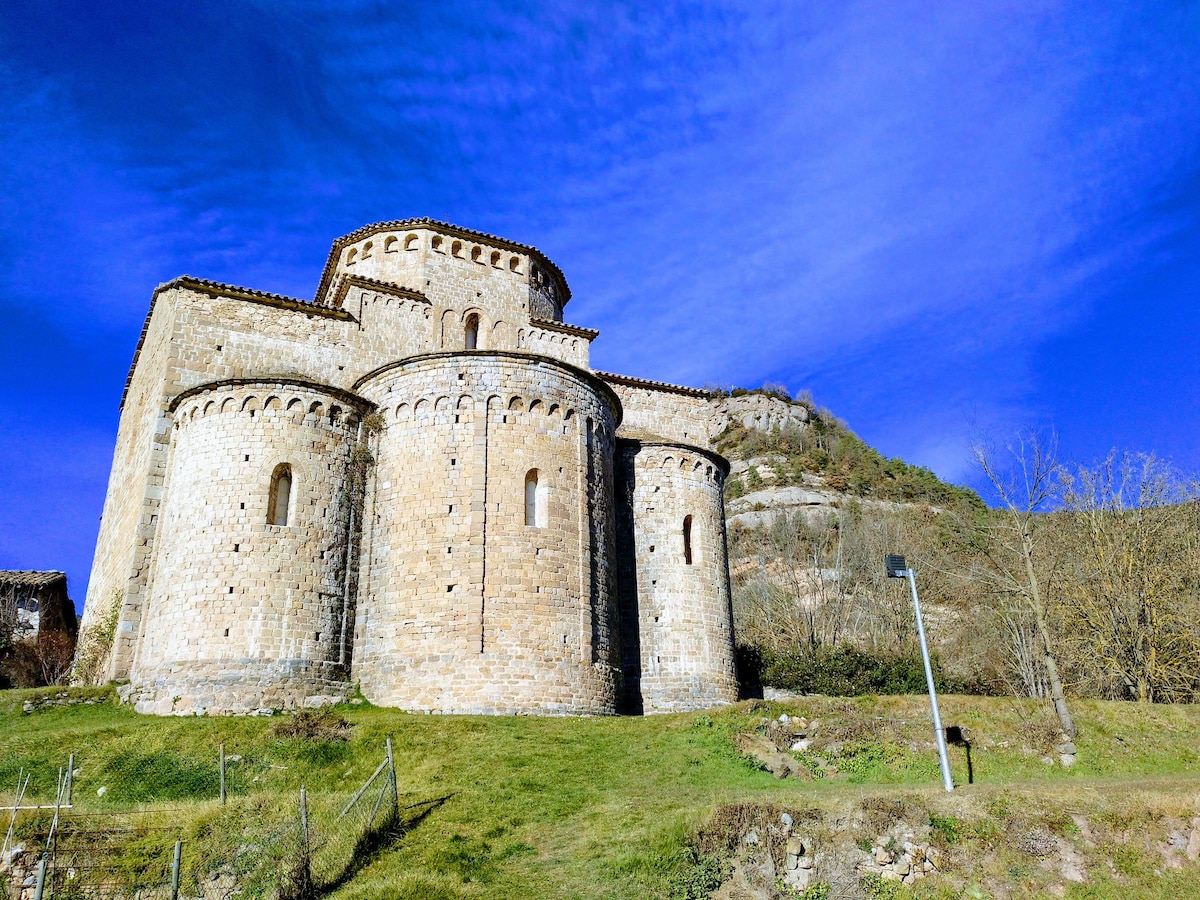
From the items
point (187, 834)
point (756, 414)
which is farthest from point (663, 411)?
point (756, 414)

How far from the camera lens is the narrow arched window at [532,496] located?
21391 mm

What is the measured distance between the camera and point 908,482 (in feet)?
214

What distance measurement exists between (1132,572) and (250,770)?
22704 mm

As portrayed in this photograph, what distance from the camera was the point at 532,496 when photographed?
70.9 feet

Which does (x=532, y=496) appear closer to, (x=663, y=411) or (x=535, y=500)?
(x=535, y=500)

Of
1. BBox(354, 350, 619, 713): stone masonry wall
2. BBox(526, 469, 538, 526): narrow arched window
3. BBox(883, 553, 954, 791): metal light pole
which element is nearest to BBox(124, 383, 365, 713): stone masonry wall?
BBox(354, 350, 619, 713): stone masonry wall

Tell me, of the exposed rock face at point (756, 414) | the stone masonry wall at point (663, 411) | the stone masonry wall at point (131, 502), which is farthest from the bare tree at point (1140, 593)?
the exposed rock face at point (756, 414)

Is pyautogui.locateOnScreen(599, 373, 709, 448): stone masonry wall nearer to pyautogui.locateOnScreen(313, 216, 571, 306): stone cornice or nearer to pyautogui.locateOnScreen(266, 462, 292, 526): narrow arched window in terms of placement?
pyautogui.locateOnScreen(313, 216, 571, 306): stone cornice

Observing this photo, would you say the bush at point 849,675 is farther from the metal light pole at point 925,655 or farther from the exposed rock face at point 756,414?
the exposed rock face at point 756,414

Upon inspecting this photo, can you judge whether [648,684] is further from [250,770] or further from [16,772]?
[16,772]

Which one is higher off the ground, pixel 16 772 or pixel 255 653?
pixel 255 653

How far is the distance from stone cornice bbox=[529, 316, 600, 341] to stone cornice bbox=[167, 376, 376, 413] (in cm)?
869

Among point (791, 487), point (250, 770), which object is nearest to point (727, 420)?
point (791, 487)

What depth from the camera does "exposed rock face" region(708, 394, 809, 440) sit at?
237 ft
